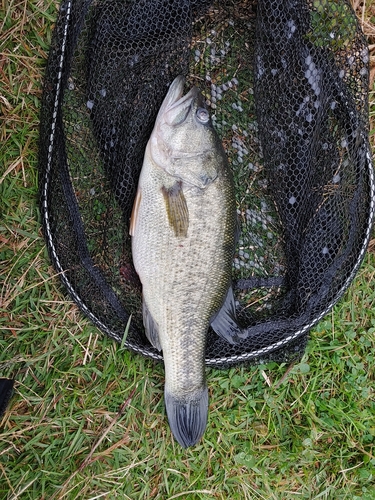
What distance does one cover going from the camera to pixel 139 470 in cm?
258

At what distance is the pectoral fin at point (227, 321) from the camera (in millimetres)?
2367

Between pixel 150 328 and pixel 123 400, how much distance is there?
490 mm

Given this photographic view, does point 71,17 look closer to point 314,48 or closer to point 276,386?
point 314,48

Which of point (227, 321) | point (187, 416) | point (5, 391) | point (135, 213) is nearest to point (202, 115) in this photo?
point (135, 213)

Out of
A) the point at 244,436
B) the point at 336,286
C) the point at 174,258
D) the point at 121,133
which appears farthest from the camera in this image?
the point at 244,436

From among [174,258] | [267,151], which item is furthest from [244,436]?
[267,151]

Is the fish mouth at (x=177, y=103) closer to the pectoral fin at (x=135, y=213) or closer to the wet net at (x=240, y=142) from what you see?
the wet net at (x=240, y=142)

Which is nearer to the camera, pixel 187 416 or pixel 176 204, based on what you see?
pixel 176 204

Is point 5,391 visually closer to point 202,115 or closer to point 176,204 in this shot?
point 176,204

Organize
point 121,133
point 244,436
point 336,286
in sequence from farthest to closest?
point 244,436, point 336,286, point 121,133

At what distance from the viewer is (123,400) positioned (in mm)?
2576

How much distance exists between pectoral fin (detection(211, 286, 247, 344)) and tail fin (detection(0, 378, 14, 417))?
1.03 m

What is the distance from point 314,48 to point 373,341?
1601mm

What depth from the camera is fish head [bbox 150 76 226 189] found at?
2.14 m
